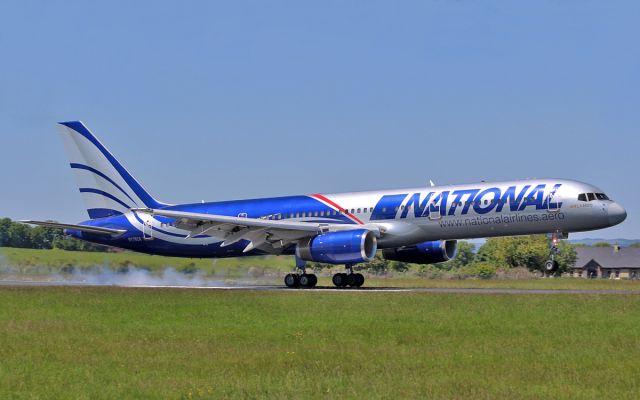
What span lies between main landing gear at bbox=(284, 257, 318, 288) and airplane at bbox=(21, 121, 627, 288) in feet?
0.16

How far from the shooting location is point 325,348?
20.1 metres

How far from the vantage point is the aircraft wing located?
43125 millimetres

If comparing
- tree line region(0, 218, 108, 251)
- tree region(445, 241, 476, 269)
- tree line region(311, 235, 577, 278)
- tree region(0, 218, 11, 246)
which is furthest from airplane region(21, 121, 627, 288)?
tree region(445, 241, 476, 269)

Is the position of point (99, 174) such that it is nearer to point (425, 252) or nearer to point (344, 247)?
point (344, 247)

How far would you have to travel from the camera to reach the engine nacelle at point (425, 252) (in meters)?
46.3

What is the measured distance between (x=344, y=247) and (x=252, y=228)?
18.1 ft

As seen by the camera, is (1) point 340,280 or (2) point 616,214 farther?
(1) point 340,280

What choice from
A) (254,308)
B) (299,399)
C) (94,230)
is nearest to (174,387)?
(299,399)

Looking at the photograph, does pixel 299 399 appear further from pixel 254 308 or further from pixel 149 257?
pixel 149 257

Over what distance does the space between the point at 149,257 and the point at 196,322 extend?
98.2ft

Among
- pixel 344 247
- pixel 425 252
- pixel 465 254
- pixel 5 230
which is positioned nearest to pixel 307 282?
pixel 344 247

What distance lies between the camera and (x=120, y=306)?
31.4 m

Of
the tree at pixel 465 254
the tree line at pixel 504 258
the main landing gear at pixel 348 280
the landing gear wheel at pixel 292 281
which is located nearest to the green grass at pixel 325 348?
the landing gear wheel at pixel 292 281

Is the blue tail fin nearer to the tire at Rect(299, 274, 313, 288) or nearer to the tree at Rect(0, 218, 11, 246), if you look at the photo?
the tire at Rect(299, 274, 313, 288)
